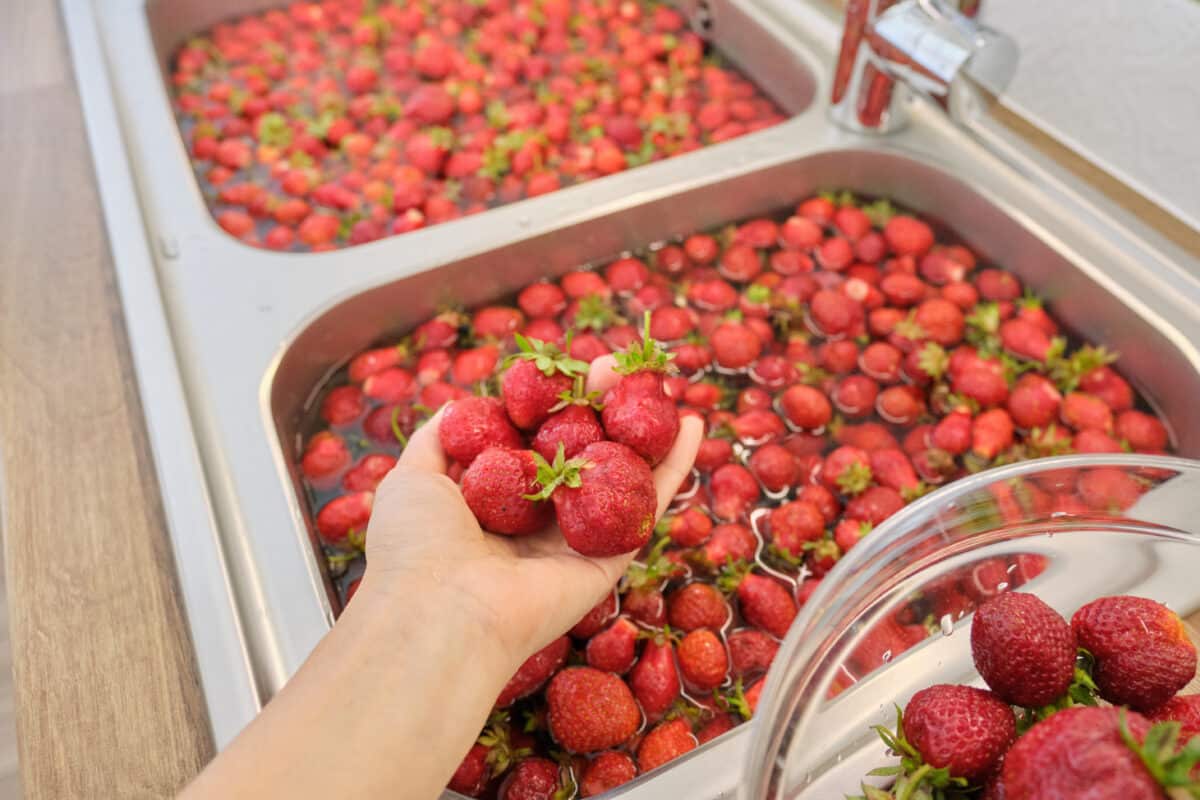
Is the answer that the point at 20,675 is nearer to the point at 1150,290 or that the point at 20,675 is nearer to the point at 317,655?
the point at 317,655

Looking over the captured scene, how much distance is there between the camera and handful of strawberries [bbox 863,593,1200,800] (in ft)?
2.03

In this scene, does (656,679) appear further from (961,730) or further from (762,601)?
(961,730)

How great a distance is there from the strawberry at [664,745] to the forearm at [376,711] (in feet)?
0.69

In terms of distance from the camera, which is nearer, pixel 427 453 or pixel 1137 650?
pixel 1137 650

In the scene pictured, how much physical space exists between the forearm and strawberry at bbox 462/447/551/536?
0.12 metres

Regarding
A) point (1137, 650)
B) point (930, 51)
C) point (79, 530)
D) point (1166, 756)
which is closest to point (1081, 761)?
point (1166, 756)

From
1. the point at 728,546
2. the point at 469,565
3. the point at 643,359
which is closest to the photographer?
the point at 469,565

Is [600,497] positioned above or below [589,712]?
above

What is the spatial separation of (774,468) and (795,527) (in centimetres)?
10

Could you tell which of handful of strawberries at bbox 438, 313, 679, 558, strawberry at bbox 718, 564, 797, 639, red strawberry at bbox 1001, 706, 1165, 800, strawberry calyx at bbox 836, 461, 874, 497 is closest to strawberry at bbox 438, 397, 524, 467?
handful of strawberries at bbox 438, 313, 679, 558

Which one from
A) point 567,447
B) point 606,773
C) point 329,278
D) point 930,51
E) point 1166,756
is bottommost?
point 606,773

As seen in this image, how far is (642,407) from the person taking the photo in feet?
2.87

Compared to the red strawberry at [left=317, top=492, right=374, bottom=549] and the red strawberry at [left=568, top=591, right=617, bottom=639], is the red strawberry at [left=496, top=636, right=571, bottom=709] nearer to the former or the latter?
the red strawberry at [left=568, top=591, right=617, bottom=639]

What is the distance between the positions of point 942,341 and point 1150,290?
30 centimetres
